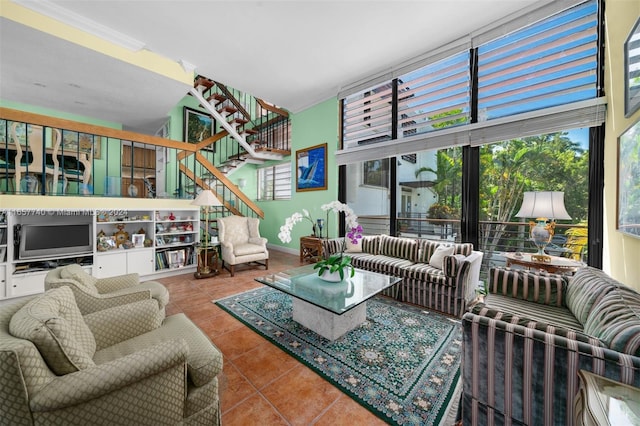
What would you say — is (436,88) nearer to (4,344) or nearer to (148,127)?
(4,344)

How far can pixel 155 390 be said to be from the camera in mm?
1036

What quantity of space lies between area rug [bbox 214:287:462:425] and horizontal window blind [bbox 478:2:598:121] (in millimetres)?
2771

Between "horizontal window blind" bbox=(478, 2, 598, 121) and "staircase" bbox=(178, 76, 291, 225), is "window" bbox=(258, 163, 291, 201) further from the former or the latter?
"horizontal window blind" bbox=(478, 2, 598, 121)

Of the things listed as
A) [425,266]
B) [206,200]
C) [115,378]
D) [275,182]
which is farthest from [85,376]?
[275,182]

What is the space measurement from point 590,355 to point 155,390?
1790mm

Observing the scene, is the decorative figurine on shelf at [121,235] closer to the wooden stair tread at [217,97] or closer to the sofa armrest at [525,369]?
the wooden stair tread at [217,97]

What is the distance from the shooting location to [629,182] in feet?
5.95

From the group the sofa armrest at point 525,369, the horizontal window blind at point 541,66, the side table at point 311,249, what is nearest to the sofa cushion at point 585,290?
the sofa armrest at point 525,369

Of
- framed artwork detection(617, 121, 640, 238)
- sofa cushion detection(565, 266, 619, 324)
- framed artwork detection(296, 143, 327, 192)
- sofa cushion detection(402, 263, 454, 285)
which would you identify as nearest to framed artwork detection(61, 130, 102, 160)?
framed artwork detection(296, 143, 327, 192)

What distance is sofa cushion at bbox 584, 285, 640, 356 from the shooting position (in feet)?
3.20

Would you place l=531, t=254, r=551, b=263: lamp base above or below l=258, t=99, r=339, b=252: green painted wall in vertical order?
below

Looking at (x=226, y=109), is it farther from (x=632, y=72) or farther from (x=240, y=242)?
(x=632, y=72)

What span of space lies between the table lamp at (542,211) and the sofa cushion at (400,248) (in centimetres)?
131

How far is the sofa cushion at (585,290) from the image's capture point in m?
1.53
